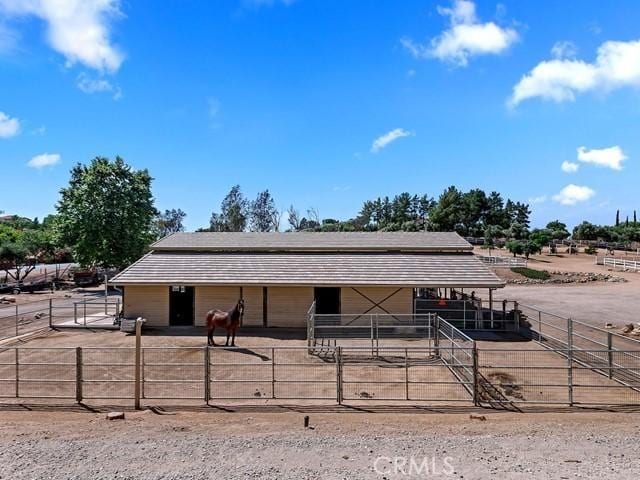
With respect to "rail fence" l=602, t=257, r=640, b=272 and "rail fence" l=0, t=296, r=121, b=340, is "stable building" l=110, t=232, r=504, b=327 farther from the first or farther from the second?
"rail fence" l=602, t=257, r=640, b=272

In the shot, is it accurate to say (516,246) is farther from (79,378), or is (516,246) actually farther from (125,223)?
(79,378)

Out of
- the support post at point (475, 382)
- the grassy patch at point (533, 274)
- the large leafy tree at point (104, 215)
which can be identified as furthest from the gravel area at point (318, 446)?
the grassy patch at point (533, 274)

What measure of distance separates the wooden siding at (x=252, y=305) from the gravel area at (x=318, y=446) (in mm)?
10895

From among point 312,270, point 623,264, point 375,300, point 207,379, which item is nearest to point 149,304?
point 312,270

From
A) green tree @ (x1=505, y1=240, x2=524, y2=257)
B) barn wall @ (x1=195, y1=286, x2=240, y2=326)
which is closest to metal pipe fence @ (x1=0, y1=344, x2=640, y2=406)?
barn wall @ (x1=195, y1=286, x2=240, y2=326)

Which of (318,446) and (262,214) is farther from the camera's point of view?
(262,214)

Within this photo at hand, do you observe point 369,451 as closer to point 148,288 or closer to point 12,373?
point 12,373

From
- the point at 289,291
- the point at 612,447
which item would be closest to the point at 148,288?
the point at 289,291

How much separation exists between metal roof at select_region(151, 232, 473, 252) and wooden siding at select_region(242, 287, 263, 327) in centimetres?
377

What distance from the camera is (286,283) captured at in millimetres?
20578

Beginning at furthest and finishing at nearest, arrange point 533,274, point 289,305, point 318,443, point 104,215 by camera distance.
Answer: point 533,274
point 104,215
point 289,305
point 318,443

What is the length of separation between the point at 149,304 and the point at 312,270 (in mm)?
8166

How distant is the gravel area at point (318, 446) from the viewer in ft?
24.8

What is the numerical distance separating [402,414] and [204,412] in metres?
4.71
